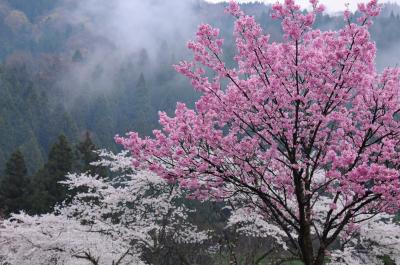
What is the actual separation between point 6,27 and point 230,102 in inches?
5309

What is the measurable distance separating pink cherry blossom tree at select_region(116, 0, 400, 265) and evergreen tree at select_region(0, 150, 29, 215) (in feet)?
84.1

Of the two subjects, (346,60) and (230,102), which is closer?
(346,60)

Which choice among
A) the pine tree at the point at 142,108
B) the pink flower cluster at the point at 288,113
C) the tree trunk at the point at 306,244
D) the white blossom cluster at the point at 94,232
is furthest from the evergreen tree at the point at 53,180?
the pine tree at the point at 142,108

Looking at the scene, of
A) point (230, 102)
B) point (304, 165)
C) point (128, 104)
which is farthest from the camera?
point (128, 104)

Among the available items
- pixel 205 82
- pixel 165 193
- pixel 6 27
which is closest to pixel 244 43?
pixel 205 82

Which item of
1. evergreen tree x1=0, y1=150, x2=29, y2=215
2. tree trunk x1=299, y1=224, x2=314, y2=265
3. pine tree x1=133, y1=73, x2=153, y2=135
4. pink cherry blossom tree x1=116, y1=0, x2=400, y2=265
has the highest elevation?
pine tree x1=133, y1=73, x2=153, y2=135

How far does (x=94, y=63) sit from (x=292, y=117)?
317ft

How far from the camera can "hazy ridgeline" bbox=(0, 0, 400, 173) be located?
6397 cm

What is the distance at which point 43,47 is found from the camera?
120438mm

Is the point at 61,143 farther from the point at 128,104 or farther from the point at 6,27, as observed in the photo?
the point at 6,27

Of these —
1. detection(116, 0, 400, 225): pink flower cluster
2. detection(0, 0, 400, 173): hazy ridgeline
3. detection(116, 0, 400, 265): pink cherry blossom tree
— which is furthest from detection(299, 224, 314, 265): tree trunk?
detection(0, 0, 400, 173): hazy ridgeline

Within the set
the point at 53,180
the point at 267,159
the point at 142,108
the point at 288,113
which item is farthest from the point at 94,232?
the point at 142,108

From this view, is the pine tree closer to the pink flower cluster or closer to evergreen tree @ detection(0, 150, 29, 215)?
evergreen tree @ detection(0, 150, 29, 215)

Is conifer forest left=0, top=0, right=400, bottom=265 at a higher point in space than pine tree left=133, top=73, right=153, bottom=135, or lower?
lower
